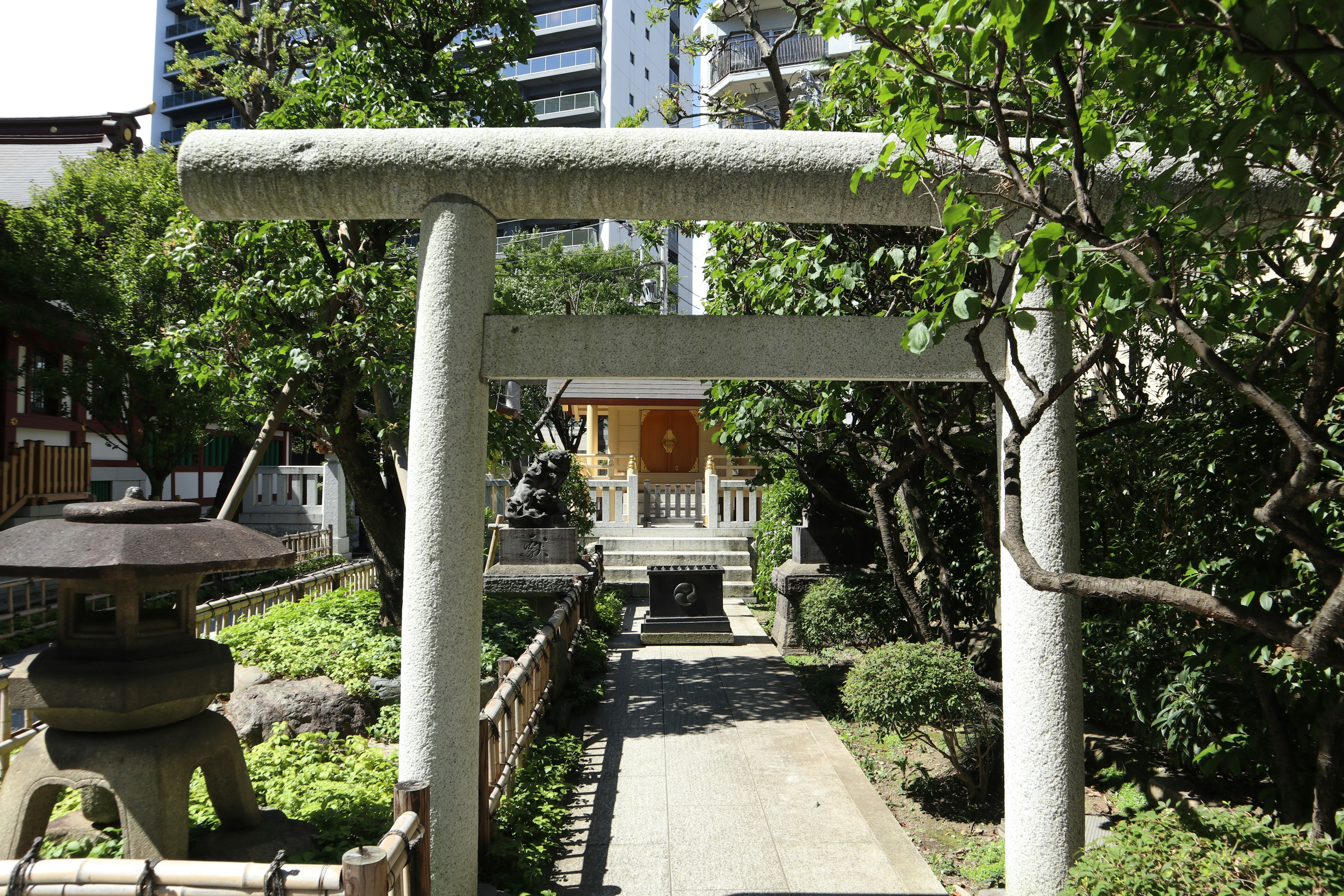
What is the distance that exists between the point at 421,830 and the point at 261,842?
1.34 m

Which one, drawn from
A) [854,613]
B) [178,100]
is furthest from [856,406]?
[178,100]

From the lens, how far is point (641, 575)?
634 inches

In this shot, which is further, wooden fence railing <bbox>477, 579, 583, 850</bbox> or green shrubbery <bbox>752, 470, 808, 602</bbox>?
green shrubbery <bbox>752, 470, 808, 602</bbox>

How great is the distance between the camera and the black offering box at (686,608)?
11.9m

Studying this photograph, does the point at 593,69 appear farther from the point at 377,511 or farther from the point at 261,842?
the point at 261,842

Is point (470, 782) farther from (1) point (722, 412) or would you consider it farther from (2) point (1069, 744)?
(1) point (722, 412)

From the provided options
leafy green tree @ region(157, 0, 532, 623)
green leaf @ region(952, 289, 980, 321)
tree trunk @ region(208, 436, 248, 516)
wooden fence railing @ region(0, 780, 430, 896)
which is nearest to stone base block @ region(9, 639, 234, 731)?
wooden fence railing @ region(0, 780, 430, 896)

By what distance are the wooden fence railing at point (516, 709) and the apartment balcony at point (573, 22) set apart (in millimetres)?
41615

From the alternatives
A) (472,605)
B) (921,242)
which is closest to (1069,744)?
(472,605)

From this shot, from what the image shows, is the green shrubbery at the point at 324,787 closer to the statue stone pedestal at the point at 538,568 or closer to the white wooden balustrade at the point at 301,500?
the statue stone pedestal at the point at 538,568

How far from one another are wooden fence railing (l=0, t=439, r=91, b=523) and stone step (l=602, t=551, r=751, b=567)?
1060cm

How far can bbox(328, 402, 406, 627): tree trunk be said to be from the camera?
29.8ft

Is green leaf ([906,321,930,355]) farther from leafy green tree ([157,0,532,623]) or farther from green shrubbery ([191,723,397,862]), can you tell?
leafy green tree ([157,0,532,623])

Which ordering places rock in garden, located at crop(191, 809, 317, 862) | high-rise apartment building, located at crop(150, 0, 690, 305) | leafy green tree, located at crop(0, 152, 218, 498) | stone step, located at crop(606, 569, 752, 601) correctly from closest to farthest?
rock in garden, located at crop(191, 809, 317, 862)
leafy green tree, located at crop(0, 152, 218, 498)
stone step, located at crop(606, 569, 752, 601)
high-rise apartment building, located at crop(150, 0, 690, 305)
